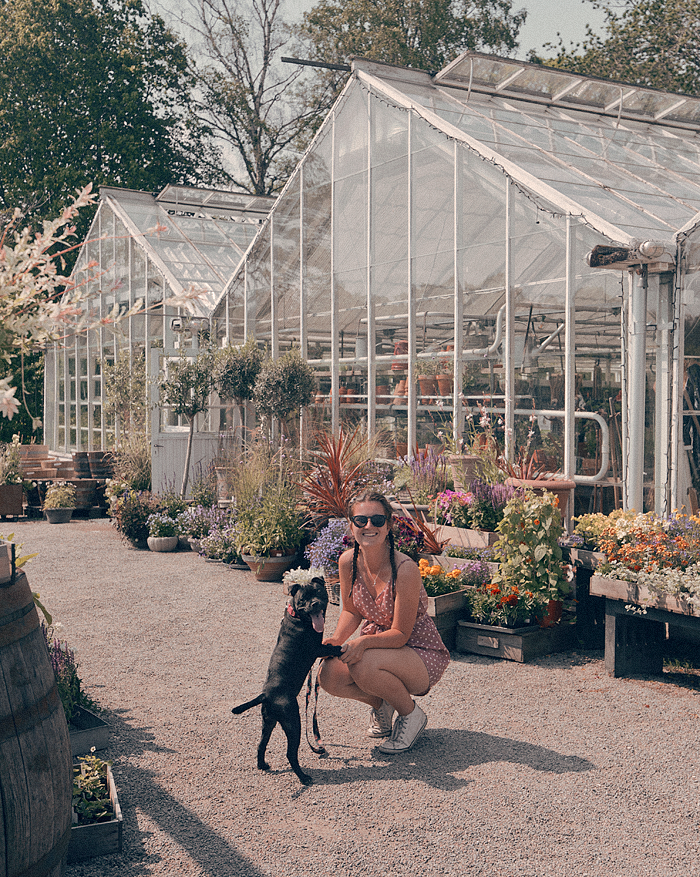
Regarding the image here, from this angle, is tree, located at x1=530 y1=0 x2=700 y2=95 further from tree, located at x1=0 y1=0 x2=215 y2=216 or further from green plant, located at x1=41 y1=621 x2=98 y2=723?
green plant, located at x1=41 y1=621 x2=98 y2=723

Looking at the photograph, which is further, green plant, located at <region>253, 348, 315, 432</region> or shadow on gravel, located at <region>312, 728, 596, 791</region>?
green plant, located at <region>253, 348, 315, 432</region>

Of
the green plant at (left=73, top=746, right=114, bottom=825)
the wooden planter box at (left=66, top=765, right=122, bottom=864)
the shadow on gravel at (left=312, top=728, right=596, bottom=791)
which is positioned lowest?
the shadow on gravel at (left=312, top=728, right=596, bottom=791)

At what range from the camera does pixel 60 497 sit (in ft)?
41.1

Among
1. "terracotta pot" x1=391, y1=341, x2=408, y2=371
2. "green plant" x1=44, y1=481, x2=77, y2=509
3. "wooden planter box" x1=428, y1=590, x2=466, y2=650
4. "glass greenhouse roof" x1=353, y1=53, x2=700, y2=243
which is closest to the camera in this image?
"wooden planter box" x1=428, y1=590, x2=466, y2=650

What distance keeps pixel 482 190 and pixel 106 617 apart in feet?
16.6

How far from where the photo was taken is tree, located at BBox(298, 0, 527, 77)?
77.3 feet

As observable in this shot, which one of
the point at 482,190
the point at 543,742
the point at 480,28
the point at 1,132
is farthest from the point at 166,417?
the point at 480,28

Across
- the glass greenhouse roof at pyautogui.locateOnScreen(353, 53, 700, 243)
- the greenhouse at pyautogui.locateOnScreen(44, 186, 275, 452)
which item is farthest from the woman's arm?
the greenhouse at pyautogui.locateOnScreen(44, 186, 275, 452)

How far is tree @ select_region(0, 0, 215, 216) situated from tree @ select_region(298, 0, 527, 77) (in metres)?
4.28

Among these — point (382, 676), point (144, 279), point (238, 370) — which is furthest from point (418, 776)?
point (144, 279)

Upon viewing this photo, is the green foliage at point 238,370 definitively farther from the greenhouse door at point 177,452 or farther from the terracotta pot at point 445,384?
the terracotta pot at point 445,384

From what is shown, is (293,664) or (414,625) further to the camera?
(414,625)

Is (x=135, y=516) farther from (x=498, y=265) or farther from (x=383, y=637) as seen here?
(x=383, y=637)

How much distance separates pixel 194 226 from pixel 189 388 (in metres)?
5.76
